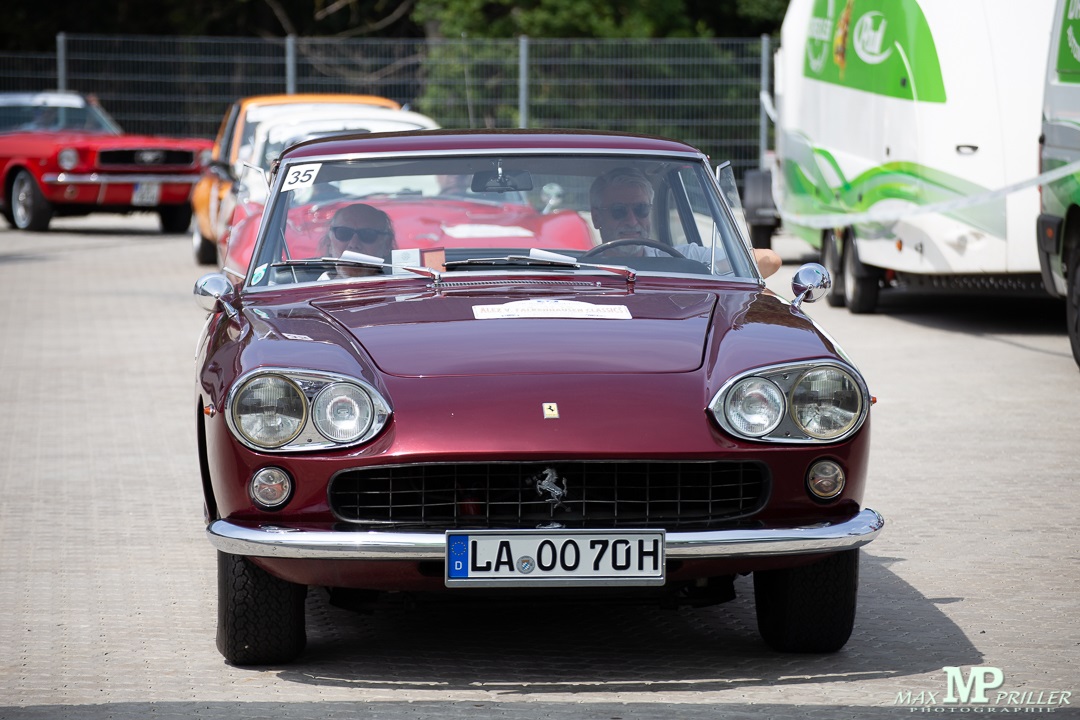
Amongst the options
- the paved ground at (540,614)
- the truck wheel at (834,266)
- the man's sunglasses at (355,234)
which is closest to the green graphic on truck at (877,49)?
the truck wheel at (834,266)

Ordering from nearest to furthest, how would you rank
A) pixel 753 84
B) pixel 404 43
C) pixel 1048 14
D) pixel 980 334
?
pixel 1048 14 → pixel 980 334 → pixel 753 84 → pixel 404 43

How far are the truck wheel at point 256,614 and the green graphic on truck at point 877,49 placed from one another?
8.45m

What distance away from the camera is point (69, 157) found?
2134cm

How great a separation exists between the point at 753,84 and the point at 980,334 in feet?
36.5

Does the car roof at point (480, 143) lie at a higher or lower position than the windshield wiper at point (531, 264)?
higher

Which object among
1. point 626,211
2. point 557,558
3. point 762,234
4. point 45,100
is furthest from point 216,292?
point 45,100

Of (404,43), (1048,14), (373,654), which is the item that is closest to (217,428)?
(373,654)

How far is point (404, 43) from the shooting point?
2588 cm

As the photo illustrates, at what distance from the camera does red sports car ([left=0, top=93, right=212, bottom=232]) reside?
21422 mm

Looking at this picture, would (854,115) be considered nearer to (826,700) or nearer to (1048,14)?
(1048,14)

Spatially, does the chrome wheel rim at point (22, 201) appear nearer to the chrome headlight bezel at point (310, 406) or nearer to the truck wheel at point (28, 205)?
the truck wheel at point (28, 205)

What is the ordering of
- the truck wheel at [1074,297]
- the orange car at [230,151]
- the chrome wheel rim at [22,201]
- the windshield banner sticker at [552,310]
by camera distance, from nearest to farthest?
1. the windshield banner sticker at [552,310]
2. the truck wheel at [1074,297]
3. the orange car at [230,151]
4. the chrome wheel rim at [22,201]

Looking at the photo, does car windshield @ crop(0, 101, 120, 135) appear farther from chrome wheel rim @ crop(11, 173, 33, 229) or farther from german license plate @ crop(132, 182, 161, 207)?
german license plate @ crop(132, 182, 161, 207)

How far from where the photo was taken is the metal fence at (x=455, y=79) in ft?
76.7
